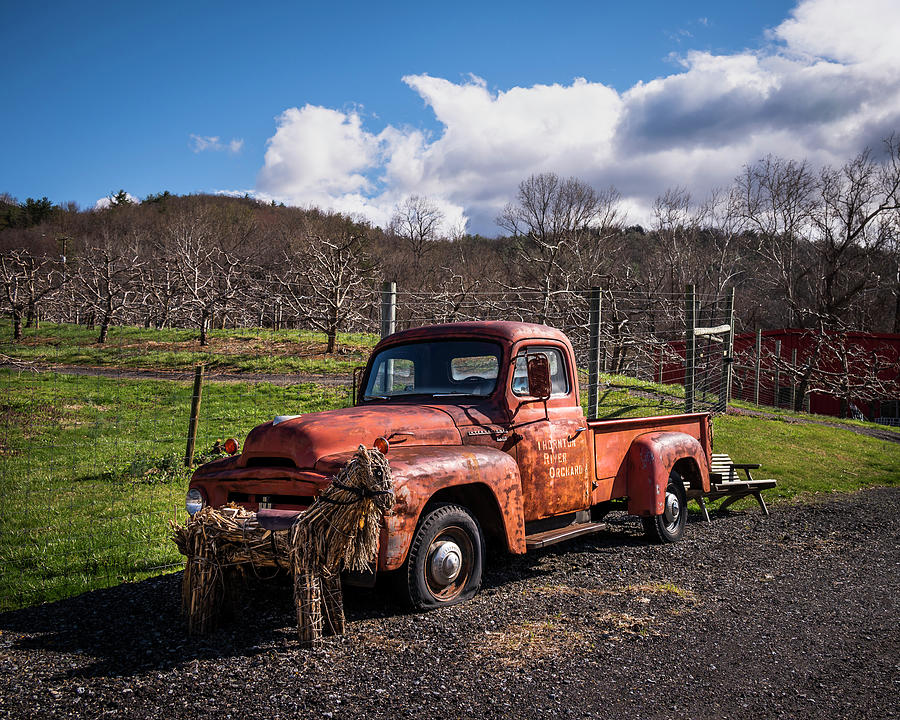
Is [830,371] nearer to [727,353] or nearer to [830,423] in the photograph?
[830,423]

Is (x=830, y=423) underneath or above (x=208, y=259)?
underneath

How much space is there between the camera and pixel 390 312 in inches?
374

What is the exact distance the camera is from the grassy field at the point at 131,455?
674cm

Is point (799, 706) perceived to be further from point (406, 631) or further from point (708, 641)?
point (406, 631)

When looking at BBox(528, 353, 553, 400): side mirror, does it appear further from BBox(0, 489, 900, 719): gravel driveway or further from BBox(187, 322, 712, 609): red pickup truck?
BBox(0, 489, 900, 719): gravel driveway

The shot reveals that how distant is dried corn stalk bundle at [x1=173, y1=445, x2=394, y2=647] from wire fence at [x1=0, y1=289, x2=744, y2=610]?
75.6 inches

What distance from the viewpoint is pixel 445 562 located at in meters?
5.27

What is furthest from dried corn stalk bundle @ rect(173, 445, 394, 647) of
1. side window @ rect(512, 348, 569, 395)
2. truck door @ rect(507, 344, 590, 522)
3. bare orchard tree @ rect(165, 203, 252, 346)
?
bare orchard tree @ rect(165, 203, 252, 346)

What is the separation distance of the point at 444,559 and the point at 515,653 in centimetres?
94

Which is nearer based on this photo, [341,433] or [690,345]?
[341,433]

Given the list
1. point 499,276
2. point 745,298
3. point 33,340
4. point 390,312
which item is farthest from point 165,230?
point 390,312

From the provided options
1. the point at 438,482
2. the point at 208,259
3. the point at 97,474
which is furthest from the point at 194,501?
the point at 208,259

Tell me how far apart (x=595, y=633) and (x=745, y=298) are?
5594 centimetres

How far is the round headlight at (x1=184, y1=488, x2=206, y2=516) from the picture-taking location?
194 inches
